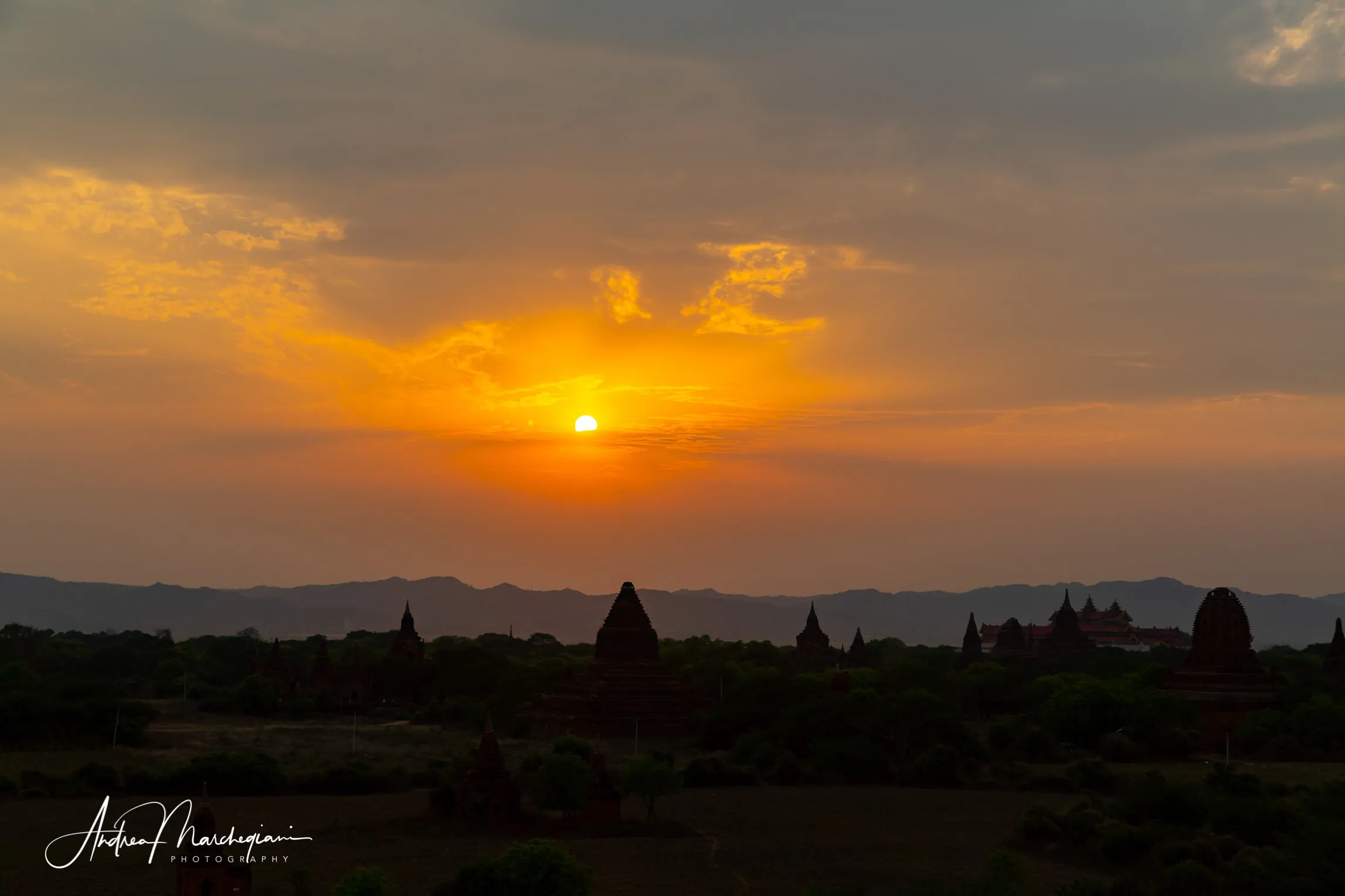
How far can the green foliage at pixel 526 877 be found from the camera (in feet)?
114

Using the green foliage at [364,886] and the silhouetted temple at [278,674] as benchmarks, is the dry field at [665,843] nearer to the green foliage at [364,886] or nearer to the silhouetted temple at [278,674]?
the green foliage at [364,886]

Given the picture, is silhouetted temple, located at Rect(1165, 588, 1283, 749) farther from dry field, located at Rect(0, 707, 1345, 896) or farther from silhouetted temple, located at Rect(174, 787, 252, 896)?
silhouetted temple, located at Rect(174, 787, 252, 896)

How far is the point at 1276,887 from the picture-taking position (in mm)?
36094

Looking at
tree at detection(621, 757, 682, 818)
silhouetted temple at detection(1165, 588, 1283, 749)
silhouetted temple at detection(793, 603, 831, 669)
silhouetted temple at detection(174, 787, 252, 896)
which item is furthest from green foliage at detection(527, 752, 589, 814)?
silhouetted temple at detection(793, 603, 831, 669)

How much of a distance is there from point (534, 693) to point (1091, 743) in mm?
37151

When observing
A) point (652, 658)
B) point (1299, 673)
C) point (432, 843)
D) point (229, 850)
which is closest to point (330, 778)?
point (432, 843)

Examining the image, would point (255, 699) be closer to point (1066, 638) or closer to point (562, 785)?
point (562, 785)

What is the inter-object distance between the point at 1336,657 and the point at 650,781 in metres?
69.5

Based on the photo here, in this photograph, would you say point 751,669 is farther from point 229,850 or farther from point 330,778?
point 229,850

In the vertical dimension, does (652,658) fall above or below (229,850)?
above

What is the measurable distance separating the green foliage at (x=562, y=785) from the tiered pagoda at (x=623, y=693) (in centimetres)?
2791

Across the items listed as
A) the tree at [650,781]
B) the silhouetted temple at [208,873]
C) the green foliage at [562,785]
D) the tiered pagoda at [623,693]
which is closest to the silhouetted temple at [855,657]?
→ the tiered pagoda at [623,693]

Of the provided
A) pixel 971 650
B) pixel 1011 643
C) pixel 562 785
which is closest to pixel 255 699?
pixel 562 785

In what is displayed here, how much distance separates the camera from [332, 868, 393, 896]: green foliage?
107ft
